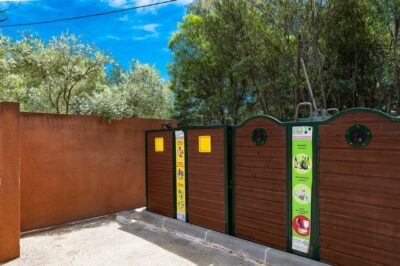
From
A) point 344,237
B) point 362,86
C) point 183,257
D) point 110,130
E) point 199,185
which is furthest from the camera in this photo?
point 362,86

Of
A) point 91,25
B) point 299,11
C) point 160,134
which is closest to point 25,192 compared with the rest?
point 160,134

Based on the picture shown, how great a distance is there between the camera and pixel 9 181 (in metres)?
3.42

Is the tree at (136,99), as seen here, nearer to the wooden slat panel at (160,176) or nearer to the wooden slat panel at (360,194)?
the wooden slat panel at (160,176)

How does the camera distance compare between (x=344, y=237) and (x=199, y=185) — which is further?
(x=199, y=185)

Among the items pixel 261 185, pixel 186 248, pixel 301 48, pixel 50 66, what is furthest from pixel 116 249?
pixel 301 48

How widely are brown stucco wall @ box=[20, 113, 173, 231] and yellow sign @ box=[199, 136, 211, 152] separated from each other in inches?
86.6

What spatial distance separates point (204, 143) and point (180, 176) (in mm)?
810

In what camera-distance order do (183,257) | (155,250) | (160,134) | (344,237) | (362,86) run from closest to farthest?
1. (344,237)
2. (183,257)
3. (155,250)
4. (160,134)
5. (362,86)

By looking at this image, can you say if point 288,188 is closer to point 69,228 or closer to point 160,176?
point 160,176

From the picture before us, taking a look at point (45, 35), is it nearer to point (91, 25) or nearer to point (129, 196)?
point (91, 25)

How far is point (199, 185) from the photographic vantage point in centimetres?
432

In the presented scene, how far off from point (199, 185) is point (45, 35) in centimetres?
649

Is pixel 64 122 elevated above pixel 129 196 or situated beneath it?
elevated above

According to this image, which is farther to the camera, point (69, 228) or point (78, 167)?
point (78, 167)
